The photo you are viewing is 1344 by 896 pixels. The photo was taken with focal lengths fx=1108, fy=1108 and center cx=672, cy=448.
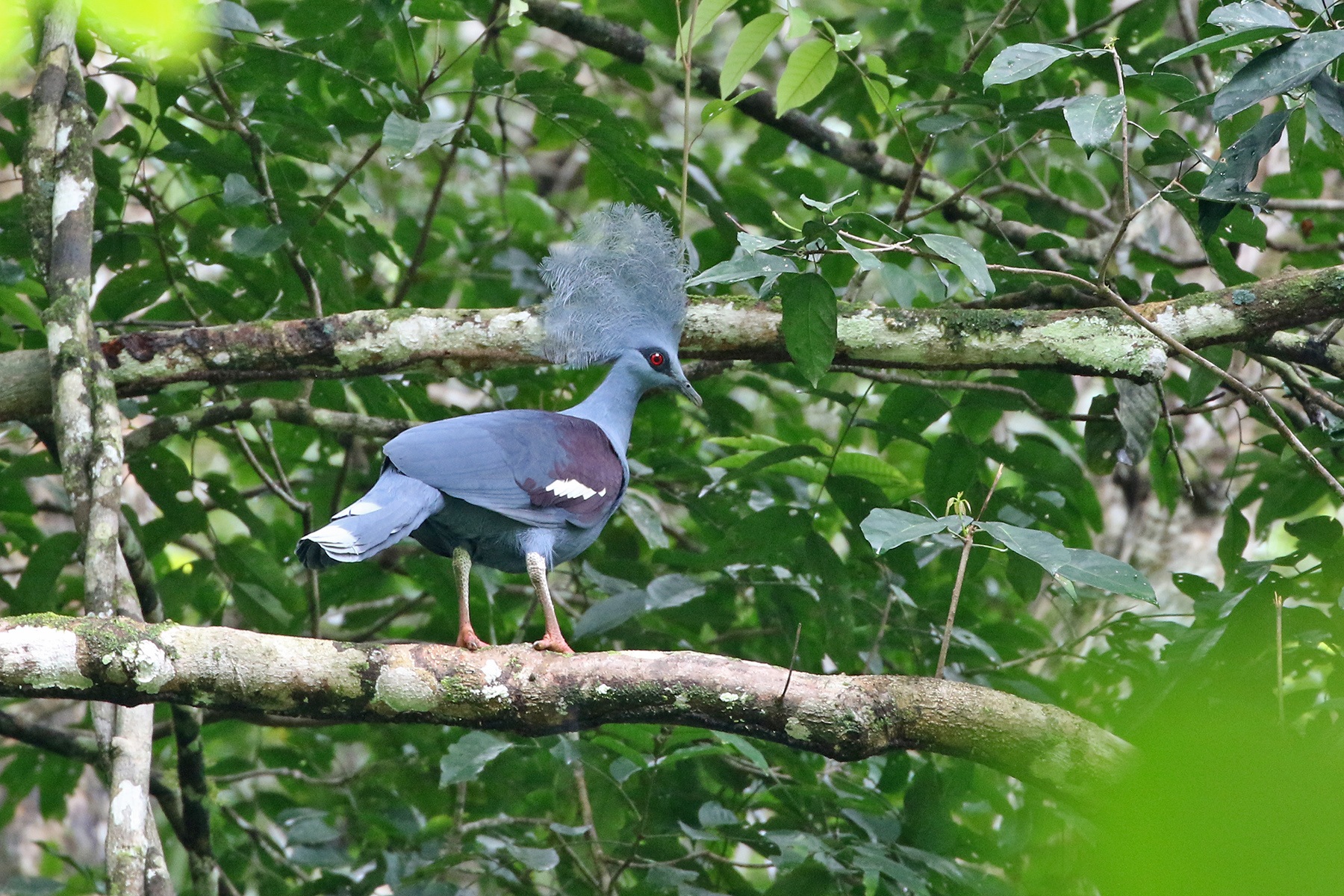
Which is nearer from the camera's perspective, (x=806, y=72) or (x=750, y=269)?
(x=750, y=269)

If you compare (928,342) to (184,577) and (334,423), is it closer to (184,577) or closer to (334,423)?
(334,423)

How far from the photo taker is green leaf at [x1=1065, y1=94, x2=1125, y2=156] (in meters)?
2.58

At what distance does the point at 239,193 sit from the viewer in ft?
12.6

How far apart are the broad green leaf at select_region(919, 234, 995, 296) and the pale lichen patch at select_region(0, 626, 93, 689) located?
2.12 metres

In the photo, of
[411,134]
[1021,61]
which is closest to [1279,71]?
[1021,61]

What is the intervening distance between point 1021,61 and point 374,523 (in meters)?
2.01

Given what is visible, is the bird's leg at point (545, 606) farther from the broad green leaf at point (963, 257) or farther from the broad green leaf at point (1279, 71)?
the broad green leaf at point (1279, 71)

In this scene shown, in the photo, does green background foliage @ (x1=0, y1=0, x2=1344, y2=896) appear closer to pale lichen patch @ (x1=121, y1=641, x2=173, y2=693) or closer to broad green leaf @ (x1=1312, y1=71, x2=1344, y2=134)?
broad green leaf @ (x1=1312, y1=71, x2=1344, y2=134)

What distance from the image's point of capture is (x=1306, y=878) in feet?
2.42

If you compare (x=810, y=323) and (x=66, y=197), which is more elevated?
(x=66, y=197)

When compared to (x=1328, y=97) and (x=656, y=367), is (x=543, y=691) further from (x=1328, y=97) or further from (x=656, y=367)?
(x=1328, y=97)

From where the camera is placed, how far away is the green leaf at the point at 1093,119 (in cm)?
258

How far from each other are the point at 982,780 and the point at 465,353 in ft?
8.13

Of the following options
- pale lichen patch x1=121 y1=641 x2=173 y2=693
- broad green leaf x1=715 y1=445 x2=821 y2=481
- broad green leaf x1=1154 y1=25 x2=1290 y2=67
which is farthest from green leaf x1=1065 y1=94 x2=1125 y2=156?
pale lichen patch x1=121 y1=641 x2=173 y2=693
